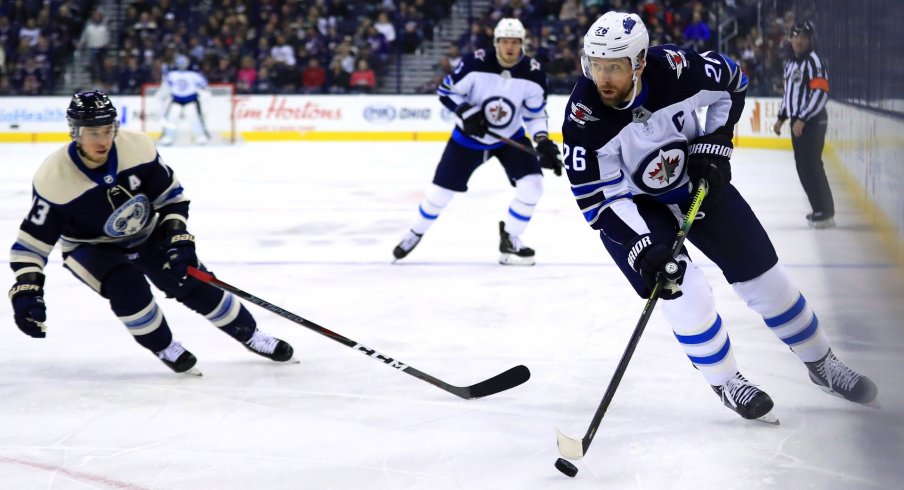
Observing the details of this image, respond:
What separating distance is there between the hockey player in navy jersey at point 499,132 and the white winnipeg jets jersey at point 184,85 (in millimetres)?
7932

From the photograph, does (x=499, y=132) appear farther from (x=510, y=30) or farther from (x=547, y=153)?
(x=510, y=30)

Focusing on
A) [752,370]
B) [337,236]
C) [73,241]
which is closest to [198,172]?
[337,236]

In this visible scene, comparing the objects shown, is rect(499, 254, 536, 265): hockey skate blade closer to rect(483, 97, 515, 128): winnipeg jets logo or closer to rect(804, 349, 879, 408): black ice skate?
rect(483, 97, 515, 128): winnipeg jets logo

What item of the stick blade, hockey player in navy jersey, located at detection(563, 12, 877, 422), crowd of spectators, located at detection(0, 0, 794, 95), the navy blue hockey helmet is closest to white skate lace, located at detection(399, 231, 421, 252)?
the stick blade

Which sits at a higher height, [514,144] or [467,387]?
[514,144]

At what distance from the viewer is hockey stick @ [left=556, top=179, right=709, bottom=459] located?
2396mm

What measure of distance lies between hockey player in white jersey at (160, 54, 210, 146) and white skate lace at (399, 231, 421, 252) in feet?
25.0

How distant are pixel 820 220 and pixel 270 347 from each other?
3.42 m

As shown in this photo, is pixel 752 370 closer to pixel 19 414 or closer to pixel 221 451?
pixel 221 451

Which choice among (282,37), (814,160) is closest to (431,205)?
(814,160)

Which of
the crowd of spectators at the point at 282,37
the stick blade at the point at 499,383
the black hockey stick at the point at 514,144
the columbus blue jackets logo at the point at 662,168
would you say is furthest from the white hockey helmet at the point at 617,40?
the crowd of spectators at the point at 282,37

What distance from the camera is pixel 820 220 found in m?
5.63

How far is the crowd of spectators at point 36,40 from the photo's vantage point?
13055 mm

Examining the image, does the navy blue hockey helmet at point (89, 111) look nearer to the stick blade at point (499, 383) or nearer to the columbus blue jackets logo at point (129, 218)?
the columbus blue jackets logo at point (129, 218)
